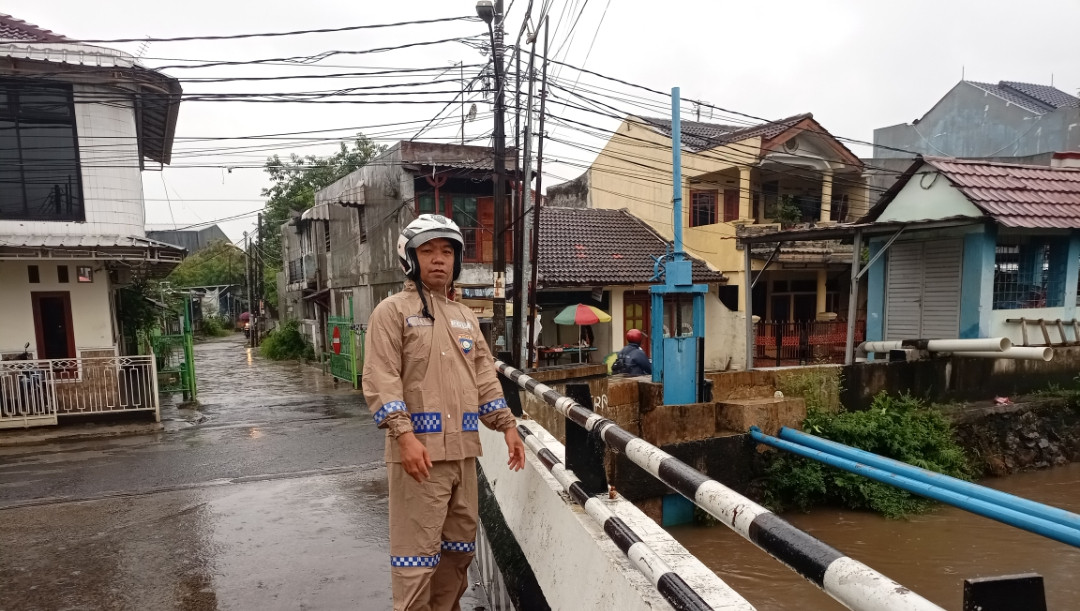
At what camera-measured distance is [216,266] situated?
39.0 meters

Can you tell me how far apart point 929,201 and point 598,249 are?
26.4 feet

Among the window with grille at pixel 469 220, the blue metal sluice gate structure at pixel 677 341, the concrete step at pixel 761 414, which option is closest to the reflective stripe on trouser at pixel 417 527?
the blue metal sluice gate structure at pixel 677 341

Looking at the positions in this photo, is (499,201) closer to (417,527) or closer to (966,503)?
(966,503)

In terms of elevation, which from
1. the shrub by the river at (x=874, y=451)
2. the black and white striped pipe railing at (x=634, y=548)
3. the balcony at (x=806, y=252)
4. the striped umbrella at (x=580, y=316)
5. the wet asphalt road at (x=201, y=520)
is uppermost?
the balcony at (x=806, y=252)

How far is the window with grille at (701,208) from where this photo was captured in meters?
16.8

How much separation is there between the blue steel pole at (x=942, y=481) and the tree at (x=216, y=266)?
128 ft

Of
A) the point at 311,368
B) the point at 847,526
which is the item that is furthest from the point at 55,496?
the point at 311,368

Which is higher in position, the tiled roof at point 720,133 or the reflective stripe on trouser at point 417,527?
the tiled roof at point 720,133

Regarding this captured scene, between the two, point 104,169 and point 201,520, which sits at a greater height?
point 104,169

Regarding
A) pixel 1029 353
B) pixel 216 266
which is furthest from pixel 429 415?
pixel 216 266

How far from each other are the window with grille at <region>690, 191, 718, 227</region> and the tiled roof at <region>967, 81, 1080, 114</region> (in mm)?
12482

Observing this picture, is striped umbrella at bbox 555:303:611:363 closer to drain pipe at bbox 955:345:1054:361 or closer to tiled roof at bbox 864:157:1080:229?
tiled roof at bbox 864:157:1080:229

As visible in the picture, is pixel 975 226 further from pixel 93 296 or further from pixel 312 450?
pixel 93 296

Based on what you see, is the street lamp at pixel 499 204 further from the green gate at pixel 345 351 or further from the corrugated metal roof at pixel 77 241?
the green gate at pixel 345 351
